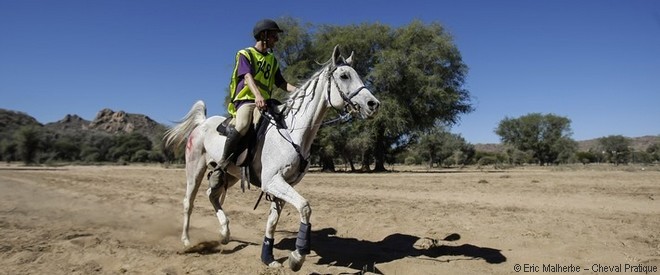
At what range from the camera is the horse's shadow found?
562 centimetres

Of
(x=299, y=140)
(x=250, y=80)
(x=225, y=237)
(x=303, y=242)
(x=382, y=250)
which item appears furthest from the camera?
(x=225, y=237)

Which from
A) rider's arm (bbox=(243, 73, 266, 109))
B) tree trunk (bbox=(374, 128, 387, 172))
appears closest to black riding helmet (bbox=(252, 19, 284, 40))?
rider's arm (bbox=(243, 73, 266, 109))

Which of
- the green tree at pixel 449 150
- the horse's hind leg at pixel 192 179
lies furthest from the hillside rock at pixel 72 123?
Result: the horse's hind leg at pixel 192 179

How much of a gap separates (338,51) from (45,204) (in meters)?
9.79

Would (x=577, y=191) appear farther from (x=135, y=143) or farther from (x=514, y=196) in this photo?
(x=135, y=143)

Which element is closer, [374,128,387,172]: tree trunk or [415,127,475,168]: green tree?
[374,128,387,172]: tree trunk

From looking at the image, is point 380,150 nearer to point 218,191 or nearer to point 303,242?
point 218,191

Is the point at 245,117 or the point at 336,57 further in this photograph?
the point at 245,117

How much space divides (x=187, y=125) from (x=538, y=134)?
9498 centimetres

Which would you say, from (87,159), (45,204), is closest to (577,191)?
(45,204)

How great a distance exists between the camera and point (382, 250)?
622cm

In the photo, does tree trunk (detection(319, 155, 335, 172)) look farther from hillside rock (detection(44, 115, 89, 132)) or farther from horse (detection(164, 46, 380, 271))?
hillside rock (detection(44, 115, 89, 132))

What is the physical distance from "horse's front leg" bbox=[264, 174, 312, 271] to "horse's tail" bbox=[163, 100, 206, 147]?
3579 mm

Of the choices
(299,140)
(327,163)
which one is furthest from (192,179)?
(327,163)
